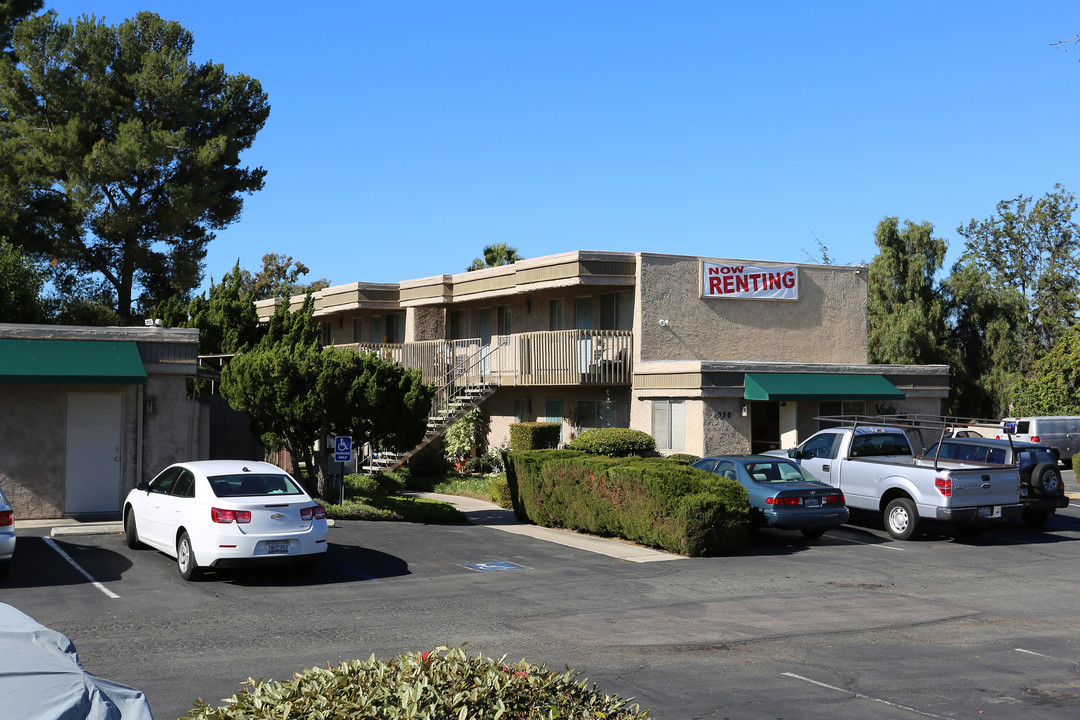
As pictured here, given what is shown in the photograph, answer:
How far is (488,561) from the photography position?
624 inches

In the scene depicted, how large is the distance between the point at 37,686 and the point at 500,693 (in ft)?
6.11

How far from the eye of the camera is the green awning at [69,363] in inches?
690

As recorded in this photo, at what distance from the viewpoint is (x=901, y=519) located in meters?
18.8

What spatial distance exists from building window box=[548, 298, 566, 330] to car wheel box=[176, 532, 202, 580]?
18212 mm

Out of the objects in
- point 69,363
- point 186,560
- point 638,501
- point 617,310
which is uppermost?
point 617,310

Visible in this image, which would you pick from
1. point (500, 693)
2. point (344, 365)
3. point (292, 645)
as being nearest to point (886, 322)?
point (344, 365)

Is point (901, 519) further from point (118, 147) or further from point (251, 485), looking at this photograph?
point (118, 147)

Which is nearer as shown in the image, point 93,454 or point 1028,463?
point 93,454

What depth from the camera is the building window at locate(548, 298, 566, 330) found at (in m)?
30.9

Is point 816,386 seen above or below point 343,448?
above

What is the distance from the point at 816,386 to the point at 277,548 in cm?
1738

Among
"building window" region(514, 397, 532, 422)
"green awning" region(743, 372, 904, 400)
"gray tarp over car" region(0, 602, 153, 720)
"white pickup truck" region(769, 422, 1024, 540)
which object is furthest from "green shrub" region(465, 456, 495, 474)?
"gray tarp over car" region(0, 602, 153, 720)

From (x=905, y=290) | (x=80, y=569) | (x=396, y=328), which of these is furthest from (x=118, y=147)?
(x=905, y=290)

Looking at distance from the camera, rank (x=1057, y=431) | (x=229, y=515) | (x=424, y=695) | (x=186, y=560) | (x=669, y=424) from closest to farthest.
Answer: (x=424, y=695), (x=229, y=515), (x=186, y=560), (x=669, y=424), (x=1057, y=431)
